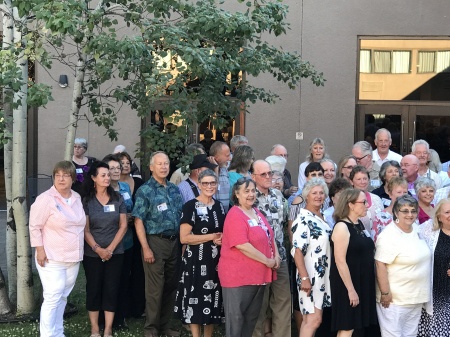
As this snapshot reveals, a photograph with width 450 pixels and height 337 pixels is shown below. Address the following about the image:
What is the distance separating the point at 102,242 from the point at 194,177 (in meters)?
1.24

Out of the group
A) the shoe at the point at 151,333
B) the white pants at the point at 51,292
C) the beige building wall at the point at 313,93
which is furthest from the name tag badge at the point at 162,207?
the beige building wall at the point at 313,93

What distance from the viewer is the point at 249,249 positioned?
663 centimetres

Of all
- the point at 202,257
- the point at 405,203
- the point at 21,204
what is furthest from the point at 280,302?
the point at 21,204

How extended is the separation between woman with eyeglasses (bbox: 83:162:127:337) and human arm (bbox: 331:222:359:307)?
2.23 m

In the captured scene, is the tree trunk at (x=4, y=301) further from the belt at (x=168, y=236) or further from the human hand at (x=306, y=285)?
the human hand at (x=306, y=285)

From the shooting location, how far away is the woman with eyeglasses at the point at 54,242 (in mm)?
7027

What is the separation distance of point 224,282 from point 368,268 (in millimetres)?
1319

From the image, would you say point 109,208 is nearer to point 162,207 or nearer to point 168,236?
point 162,207

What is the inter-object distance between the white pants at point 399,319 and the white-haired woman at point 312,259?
0.52 meters

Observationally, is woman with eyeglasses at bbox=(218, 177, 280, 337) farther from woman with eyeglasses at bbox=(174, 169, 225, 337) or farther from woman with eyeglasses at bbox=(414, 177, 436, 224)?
woman with eyeglasses at bbox=(414, 177, 436, 224)

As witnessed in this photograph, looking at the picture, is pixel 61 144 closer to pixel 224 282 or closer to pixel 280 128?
pixel 280 128

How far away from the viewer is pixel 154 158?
759 cm

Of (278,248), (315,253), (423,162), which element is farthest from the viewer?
(423,162)

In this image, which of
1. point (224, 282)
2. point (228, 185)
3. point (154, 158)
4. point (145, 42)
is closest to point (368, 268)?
point (224, 282)
